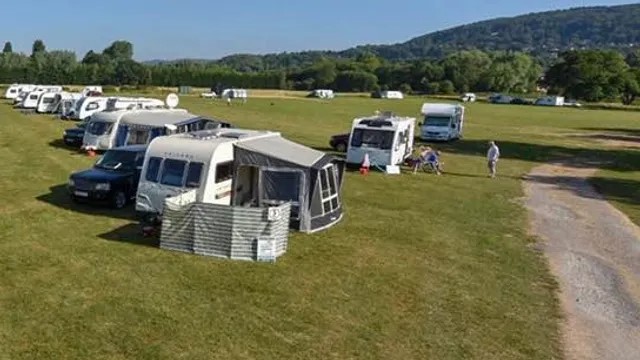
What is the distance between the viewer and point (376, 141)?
2848cm

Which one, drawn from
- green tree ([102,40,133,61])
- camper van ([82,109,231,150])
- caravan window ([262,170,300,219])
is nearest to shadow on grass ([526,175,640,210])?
caravan window ([262,170,300,219])

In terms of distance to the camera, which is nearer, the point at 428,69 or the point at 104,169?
the point at 104,169

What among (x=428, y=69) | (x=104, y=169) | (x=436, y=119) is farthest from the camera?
(x=428, y=69)

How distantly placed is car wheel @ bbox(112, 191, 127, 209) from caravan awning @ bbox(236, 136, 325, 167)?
402 centimetres

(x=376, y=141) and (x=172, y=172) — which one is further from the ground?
(x=172, y=172)

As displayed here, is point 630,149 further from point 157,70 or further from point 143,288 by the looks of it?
point 157,70

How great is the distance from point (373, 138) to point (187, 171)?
13222 millimetres

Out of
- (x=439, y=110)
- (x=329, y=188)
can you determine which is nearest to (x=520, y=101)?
(x=439, y=110)

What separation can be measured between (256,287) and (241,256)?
1695mm

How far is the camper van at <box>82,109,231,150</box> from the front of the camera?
87.5 feet

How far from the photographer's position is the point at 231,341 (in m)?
10.2

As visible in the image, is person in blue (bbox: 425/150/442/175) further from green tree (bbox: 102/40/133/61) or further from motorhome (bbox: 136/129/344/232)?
green tree (bbox: 102/40/133/61)

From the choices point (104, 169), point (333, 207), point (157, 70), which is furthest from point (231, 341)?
point (157, 70)

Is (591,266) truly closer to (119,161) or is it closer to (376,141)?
(119,161)
